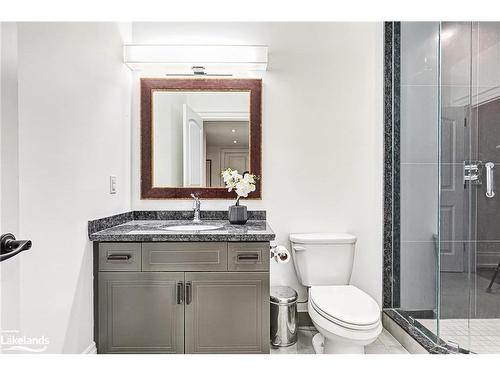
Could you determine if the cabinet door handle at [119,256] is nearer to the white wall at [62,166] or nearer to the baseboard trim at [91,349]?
the white wall at [62,166]

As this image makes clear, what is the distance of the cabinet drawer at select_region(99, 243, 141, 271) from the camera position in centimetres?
170

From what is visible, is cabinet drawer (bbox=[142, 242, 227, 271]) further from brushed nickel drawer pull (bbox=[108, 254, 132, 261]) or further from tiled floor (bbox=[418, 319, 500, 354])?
tiled floor (bbox=[418, 319, 500, 354])

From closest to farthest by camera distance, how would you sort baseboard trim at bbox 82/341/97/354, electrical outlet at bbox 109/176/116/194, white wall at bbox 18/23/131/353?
white wall at bbox 18/23/131/353 < baseboard trim at bbox 82/341/97/354 < electrical outlet at bbox 109/176/116/194

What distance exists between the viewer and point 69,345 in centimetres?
144

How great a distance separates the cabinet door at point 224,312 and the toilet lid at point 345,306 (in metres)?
0.31

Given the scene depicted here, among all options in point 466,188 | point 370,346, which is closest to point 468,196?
point 466,188

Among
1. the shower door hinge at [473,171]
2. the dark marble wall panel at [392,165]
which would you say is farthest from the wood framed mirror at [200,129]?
the shower door hinge at [473,171]

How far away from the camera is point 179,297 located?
5.55ft

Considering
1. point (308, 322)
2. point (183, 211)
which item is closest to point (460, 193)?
point (308, 322)

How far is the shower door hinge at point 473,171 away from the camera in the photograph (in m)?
1.83

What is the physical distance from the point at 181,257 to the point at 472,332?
164 cm

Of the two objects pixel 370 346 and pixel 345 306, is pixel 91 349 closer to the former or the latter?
pixel 345 306

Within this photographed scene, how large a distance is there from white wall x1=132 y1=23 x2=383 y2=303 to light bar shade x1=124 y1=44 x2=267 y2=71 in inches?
6.4

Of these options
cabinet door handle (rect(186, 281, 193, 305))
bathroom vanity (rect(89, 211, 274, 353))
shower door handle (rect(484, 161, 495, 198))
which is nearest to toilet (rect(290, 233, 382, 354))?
bathroom vanity (rect(89, 211, 274, 353))
